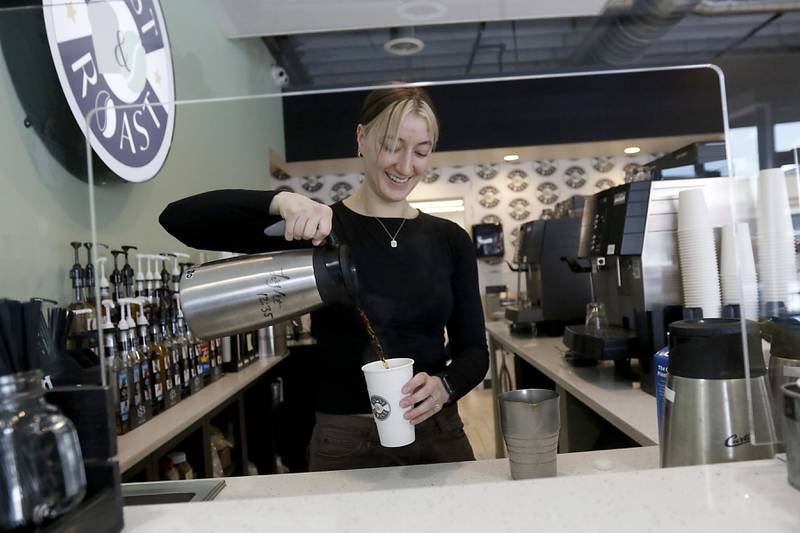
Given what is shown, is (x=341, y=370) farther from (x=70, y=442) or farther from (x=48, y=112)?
(x=48, y=112)

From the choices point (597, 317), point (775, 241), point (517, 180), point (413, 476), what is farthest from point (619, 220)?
point (413, 476)

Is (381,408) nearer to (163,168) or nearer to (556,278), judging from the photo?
(163,168)

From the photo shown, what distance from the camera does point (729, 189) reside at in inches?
32.1

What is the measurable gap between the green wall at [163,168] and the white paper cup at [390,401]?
45 centimetres

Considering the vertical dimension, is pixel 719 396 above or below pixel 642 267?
below

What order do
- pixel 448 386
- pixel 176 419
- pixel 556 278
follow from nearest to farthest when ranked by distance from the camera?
pixel 448 386
pixel 176 419
pixel 556 278

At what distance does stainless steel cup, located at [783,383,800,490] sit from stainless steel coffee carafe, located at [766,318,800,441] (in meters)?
0.15

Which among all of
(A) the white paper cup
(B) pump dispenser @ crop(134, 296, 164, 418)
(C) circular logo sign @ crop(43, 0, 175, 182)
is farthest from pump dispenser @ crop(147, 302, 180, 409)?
(A) the white paper cup

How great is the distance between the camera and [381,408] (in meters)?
0.81

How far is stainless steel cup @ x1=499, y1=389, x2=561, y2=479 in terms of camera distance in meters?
0.78

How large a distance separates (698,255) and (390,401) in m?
0.82

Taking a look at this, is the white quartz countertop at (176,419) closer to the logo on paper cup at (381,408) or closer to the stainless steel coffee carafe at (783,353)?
the logo on paper cup at (381,408)

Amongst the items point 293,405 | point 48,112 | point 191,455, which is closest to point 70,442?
point 48,112

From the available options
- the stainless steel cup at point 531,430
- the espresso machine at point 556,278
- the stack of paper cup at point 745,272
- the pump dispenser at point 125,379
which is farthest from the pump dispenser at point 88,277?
the espresso machine at point 556,278
